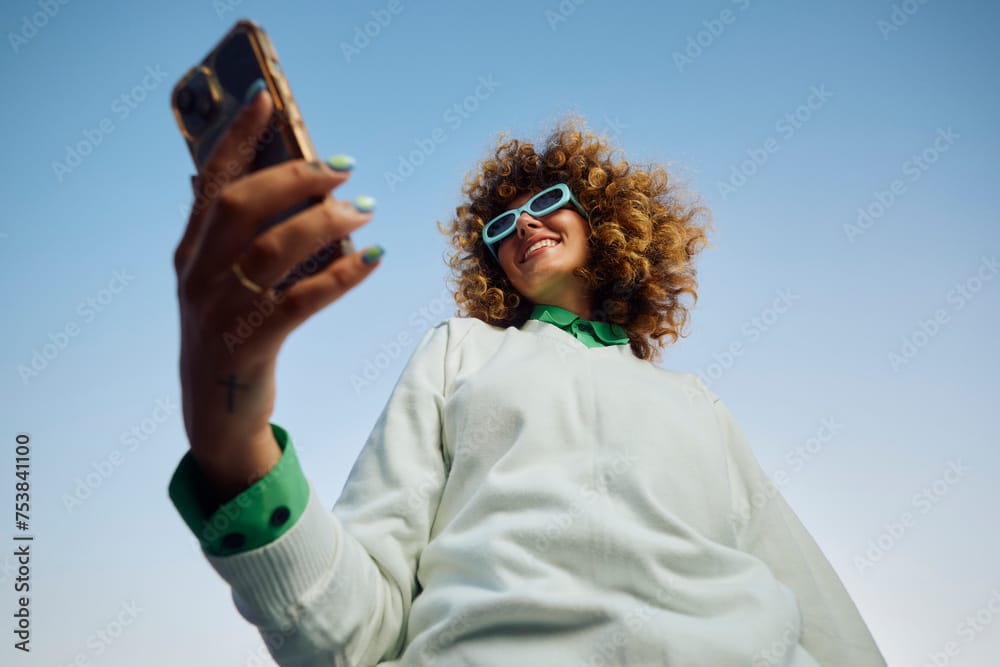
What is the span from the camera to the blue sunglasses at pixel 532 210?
3014 mm

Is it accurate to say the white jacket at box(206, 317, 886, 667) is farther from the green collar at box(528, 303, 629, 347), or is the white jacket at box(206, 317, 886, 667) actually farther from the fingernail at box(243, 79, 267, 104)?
the fingernail at box(243, 79, 267, 104)

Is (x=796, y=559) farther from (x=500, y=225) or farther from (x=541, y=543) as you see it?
(x=500, y=225)

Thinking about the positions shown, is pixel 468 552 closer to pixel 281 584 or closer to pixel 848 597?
pixel 281 584

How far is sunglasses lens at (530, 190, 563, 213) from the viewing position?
305cm

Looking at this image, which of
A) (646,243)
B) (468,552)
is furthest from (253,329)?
(646,243)

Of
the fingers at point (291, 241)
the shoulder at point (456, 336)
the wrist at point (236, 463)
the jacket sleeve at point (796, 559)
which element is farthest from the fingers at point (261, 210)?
the jacket sleeve at point (796, 559)

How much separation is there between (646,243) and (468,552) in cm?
183

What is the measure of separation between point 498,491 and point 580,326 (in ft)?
3.55

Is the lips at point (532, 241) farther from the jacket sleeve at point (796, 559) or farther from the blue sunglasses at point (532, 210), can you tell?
the jacket sleeve at point (796, 559)

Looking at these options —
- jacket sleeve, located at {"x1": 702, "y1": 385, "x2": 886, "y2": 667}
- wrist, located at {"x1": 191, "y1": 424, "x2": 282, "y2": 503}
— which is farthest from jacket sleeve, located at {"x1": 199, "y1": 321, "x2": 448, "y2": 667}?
jacket sleeve, located at {"x1": 702, "y1": 385, "x2": 886, "y2": 667}

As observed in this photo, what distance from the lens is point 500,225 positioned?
10.0ft

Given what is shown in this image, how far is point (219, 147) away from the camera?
109 cm

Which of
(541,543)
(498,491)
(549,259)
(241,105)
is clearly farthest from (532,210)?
(241,105)

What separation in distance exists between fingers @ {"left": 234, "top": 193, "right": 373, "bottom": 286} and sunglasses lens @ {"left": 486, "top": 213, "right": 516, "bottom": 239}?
1.99 meters
